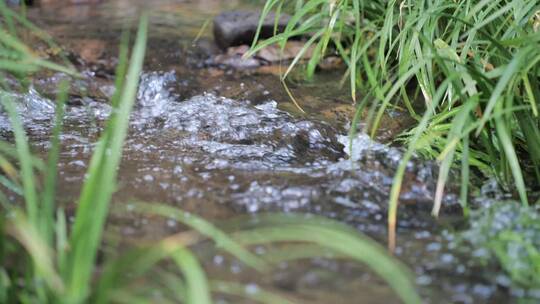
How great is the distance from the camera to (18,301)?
1.47 m

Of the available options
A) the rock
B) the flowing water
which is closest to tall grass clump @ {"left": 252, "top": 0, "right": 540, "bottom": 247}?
the flowing water

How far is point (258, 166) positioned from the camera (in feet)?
8.06

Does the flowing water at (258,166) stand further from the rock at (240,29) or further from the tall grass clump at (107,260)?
the rock at (240,29)

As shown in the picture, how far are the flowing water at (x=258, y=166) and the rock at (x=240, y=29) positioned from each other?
34 centimetres

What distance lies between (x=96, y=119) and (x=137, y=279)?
1973 millimetres

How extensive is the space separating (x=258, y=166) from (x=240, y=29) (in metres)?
2.45

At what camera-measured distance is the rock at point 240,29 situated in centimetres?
473

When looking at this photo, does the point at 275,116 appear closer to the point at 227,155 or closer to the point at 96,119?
the point at 227,155

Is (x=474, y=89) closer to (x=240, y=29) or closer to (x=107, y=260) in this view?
(x=107, y=260)

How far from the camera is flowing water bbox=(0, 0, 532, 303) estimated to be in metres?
1.62

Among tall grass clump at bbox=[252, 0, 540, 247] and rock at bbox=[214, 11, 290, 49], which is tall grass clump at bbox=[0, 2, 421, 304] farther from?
rock at bbox=[214, 11, 290, 49]

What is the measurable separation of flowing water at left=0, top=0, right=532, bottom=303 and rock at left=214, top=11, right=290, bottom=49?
1.13 ft

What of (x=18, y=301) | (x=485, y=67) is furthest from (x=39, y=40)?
(x=18, y=301)

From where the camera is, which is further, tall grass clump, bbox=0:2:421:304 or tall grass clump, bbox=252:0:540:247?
tall grass clump, bbox=252:0:540:247
